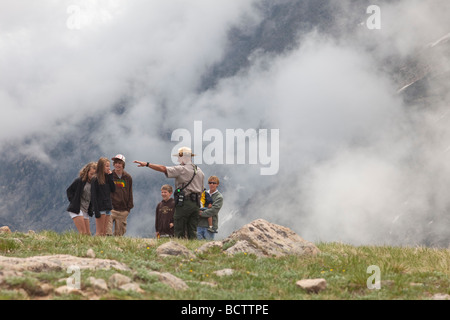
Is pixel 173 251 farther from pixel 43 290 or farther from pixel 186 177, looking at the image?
pixel 43 290

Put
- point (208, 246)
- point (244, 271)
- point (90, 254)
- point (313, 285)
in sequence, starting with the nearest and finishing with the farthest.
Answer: point (313, 285), point (244, 271), point (90, 254), point (208, 246)

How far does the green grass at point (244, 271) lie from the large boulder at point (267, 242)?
50 centimetres

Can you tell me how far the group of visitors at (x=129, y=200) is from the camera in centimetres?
1380

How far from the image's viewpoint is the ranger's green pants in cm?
1405

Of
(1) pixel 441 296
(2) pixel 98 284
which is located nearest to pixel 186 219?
(2) pixel 98 284

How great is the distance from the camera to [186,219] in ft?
47.5

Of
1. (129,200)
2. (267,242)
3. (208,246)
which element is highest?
(129,200)

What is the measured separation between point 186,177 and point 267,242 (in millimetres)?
2937

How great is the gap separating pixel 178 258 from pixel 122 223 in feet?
18.9

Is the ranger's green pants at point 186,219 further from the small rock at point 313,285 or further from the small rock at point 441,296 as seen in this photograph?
the small rock at point 441,296

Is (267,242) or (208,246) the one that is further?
(267,242)

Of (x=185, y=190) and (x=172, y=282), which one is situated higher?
(x=185, y=190)

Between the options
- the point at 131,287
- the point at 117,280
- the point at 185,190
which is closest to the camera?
the point at 131,287

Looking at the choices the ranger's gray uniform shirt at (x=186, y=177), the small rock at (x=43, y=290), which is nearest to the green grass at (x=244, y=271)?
the small rock at (x=43, y=290)
